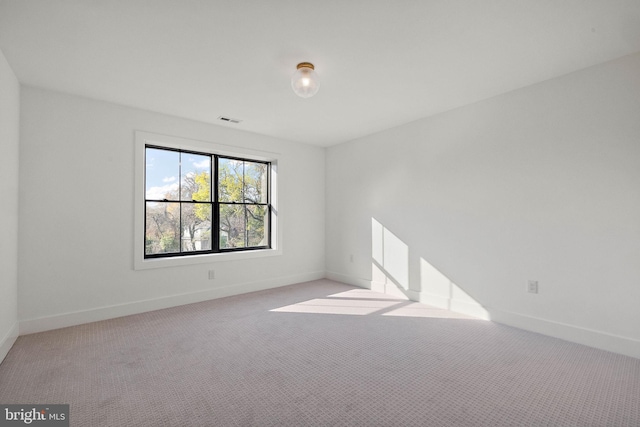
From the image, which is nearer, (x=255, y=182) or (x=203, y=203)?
(x=203, y=203)

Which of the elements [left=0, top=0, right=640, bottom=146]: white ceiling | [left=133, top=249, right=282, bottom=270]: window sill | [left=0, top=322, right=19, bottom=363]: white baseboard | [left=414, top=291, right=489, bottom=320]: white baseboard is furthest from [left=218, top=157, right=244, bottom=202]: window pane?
[left=414, top=291, right=489, bottom=320]: white baseboard

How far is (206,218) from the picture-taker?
4.38 meters

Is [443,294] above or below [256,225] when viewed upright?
below

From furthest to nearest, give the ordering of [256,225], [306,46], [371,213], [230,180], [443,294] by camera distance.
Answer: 1. [256,225]
2. [371,213]
3. [230,180]
4. [443,294]
5. [306,46]

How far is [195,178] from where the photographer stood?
4.29 meters

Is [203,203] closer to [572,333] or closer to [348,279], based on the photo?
[348,279]

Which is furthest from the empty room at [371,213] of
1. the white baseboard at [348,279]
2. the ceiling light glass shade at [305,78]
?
the white baseboard at [348,279]

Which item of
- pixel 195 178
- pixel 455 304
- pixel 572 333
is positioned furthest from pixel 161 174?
pixel 572 333

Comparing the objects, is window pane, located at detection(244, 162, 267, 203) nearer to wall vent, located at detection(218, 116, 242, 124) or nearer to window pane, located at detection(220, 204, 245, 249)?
window pane, located at detection(220, 204, 245, 249)

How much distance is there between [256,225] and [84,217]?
7.36 feet

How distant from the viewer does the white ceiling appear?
1971 millimetres

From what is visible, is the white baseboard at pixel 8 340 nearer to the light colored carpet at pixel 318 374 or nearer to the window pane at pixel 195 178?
the light colored carpet at pixel 318 374

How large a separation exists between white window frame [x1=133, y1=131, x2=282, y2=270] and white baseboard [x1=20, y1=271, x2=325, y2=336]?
0.42 meters

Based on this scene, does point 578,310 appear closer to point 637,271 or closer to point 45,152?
point 637,271
